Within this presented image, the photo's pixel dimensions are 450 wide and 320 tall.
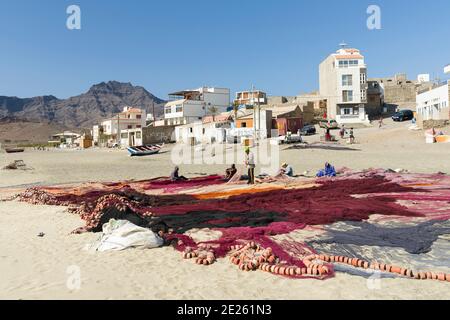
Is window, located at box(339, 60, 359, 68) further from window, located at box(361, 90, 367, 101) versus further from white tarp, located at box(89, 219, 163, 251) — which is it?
white tarp, located at box(89, 219, 163, 251)

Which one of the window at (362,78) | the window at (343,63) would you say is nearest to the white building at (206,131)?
the window at (343,63)

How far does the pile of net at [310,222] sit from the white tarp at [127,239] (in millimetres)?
479

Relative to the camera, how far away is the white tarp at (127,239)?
757 centimetres

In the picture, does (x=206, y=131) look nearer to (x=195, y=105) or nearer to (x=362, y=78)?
(x=195, y=105)

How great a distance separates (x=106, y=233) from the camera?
315 inches

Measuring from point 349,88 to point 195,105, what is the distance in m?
24.9

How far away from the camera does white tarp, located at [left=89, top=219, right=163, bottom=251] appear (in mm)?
7570

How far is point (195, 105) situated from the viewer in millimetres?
67188

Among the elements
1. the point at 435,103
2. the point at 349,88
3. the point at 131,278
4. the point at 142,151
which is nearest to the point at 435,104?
the point at 435,103

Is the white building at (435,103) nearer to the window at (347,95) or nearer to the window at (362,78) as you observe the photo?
the window at (362,78)

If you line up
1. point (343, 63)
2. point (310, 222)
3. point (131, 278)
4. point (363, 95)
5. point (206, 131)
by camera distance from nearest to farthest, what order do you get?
point (131, 278), point (310, 222), point (206, 131), point (363, 95), point (343, 63)

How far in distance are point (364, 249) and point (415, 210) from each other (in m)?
3.50
